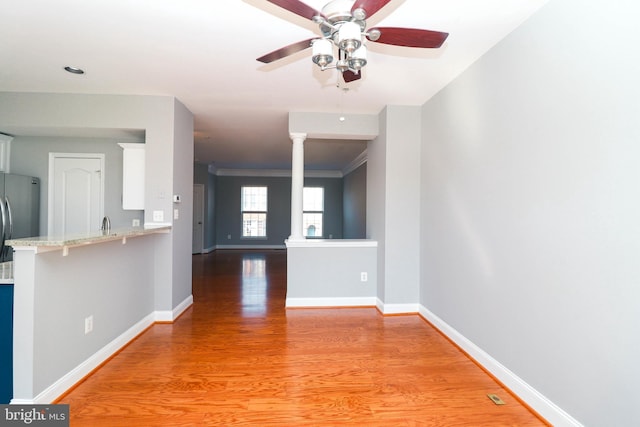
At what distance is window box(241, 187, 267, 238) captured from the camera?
9.80 m

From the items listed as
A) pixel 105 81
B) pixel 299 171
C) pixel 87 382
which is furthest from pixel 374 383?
pixel 105 81

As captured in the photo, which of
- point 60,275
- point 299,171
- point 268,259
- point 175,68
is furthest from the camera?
point 268,259

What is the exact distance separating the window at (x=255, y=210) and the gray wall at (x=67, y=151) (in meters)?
6.05

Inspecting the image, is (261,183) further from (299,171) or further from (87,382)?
(87,382)

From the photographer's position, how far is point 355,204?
7859mm

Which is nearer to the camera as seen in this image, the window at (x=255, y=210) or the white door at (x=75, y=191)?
the white door at (x=75, y=191)

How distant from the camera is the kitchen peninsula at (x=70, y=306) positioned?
69.4 inches

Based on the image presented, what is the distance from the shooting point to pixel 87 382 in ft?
7.07

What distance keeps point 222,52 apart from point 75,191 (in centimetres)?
285

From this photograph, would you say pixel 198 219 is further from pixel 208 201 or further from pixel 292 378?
pixel 292 378

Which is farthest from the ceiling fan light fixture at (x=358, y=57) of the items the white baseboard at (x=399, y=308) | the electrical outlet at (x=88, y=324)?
the white baseboard at (x=399, y=308)

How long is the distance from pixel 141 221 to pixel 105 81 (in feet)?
5.19

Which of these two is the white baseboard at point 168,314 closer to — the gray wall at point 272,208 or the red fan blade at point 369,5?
the red fan blade at point 369,5

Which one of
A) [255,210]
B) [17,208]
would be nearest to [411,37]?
[17,208]
